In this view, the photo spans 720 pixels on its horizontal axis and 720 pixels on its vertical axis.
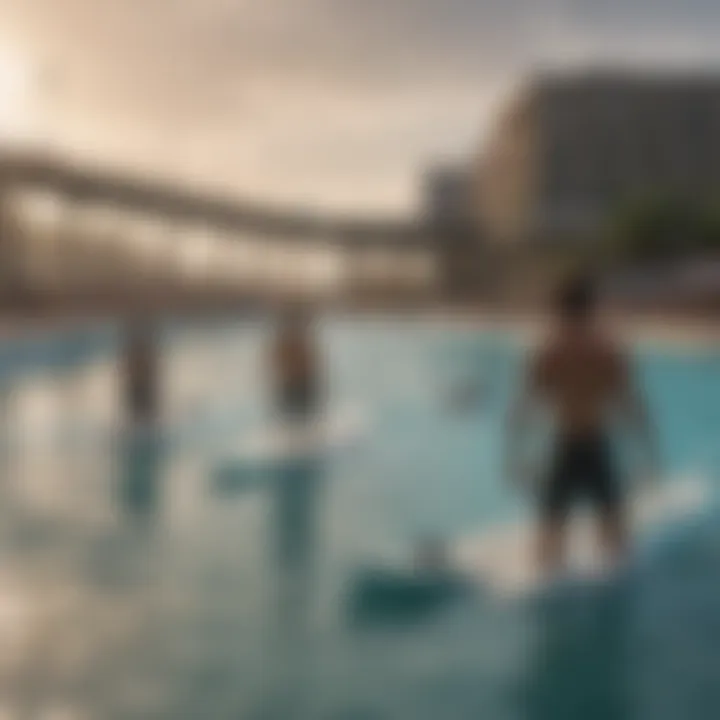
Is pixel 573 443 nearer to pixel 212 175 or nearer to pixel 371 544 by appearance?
pixel 371 544

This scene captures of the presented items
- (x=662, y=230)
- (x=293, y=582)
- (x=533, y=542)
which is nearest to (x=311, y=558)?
(x=293, y=582)

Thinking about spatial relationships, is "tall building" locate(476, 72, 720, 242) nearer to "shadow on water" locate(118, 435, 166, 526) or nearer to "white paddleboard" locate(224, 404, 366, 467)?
"white paddleboard" locate(224, 404, 366, 467)

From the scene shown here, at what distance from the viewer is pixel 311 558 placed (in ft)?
4.36

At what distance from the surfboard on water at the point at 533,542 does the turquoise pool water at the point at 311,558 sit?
0.06ft

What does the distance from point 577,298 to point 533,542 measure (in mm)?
303

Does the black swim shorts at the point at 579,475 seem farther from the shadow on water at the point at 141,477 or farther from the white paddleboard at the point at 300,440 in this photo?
the shadow on water at the point at 141,477

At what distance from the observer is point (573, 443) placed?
134 centimetres

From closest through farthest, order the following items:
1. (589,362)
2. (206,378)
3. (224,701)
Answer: (224,701) → (589,362) → (206,378)

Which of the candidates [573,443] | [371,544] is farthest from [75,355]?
[573,443]

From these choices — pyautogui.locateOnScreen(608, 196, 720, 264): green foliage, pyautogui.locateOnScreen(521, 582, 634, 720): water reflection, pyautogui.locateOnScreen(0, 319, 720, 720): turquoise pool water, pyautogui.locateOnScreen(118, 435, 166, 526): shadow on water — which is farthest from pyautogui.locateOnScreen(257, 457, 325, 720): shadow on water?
pyautogui.locateOnScreen(608, 196, 720, 264): green foliage

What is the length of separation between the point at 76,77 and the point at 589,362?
28.5 inches

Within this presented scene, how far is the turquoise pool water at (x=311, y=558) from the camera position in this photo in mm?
1210

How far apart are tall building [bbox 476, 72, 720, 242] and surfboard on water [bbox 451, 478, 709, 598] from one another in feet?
1.13

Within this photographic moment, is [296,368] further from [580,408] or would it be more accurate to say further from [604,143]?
[604,143]
